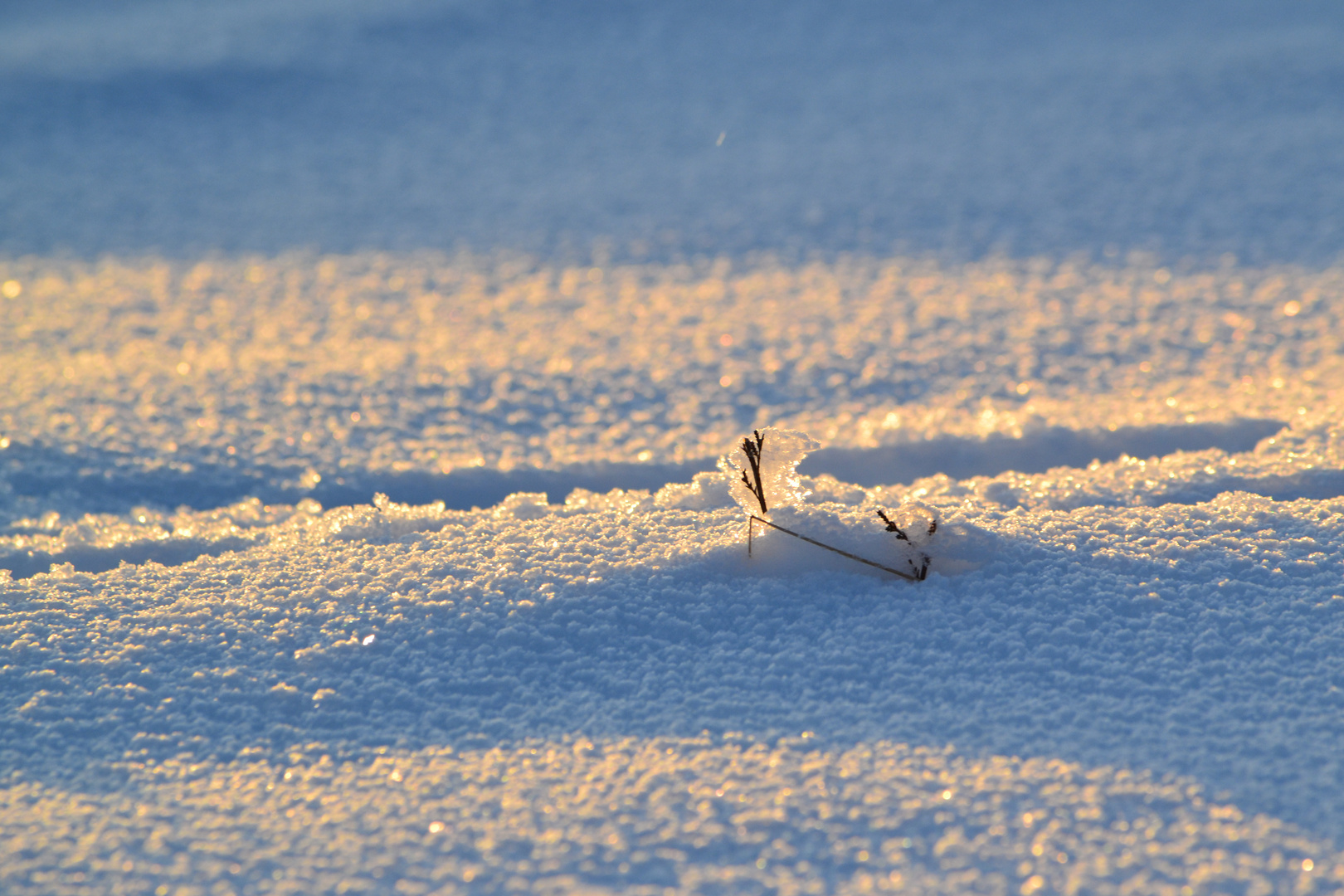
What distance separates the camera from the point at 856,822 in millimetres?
915

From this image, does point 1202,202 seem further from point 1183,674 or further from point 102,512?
point 102,512

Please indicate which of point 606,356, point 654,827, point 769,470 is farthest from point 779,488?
point 606,356

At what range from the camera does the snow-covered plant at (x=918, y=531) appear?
4.11ft

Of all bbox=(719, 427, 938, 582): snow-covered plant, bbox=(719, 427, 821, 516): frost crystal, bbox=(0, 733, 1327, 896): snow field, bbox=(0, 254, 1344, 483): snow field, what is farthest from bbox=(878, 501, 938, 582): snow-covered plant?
bbox=(0, 254, 1344, 483): snow field

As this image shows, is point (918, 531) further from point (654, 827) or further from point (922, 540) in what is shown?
point (654, 827)

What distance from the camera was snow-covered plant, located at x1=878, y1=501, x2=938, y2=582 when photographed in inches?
49.3

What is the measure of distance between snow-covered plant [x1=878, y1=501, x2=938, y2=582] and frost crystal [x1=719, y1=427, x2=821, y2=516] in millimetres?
123

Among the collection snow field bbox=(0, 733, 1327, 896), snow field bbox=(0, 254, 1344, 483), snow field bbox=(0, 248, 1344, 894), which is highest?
snow field bbox=(0, 254, 1344, 483)

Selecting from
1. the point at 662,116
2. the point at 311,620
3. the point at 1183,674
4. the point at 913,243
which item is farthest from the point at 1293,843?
the point at 662,116

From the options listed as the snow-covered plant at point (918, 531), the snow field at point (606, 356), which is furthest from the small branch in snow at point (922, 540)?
the snow field at point (606, 356)

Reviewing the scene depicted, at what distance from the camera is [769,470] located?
4.26 feet

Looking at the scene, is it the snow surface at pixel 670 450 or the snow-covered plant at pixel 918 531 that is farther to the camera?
A: the snow-covered plant at pixel 918 531

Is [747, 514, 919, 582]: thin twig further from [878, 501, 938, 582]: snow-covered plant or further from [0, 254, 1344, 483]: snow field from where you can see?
[0, 254, 1344, 483]: snow field

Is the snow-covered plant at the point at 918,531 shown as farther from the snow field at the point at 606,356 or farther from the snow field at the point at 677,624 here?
the snow field at the point at 606,356
